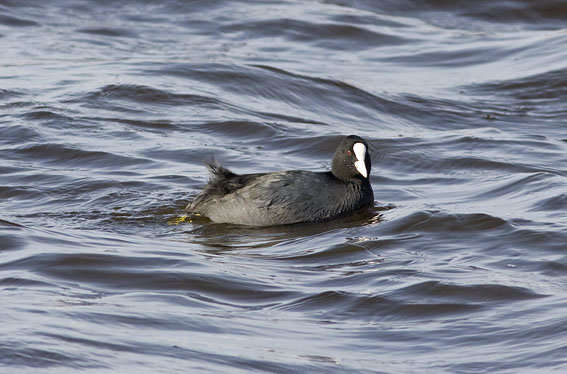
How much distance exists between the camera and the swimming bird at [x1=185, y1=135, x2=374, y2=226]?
28.4 feet

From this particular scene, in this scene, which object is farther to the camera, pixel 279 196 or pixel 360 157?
pixel 360 157

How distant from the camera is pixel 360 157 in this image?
9203 millimetres

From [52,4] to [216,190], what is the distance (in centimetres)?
996

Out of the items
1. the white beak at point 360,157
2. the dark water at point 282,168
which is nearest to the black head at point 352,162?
the white beak at point 360,157

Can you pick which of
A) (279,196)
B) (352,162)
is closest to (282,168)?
(352,162)

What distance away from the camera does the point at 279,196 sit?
8.63 m

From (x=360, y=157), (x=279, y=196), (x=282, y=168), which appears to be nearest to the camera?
(x=279, y=196)

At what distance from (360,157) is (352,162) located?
3.3 inches

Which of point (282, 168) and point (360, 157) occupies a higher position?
point (360, 157)

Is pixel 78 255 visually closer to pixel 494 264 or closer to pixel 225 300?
pixel 225 300

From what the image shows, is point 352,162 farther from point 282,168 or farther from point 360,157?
point 282,168

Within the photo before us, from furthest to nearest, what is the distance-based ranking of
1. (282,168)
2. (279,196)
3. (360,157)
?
1. (282,168)
2. (360,157)
3. (279,196)

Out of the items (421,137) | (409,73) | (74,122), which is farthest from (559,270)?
(409,73)

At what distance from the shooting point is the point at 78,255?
7.14 meters
